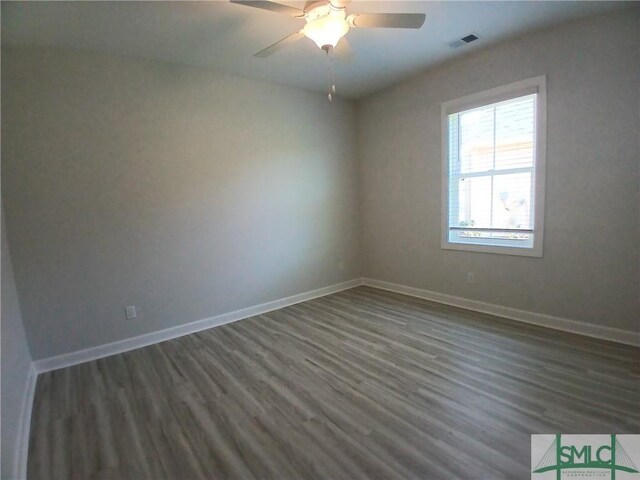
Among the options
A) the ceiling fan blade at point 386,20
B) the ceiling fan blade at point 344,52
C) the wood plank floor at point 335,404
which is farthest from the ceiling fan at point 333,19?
the wood plank floor at point 335,404

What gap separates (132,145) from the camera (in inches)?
Answer: 112

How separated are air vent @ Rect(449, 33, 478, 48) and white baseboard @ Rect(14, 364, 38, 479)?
424 centimetres

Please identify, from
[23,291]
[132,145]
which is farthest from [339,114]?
[23,291]

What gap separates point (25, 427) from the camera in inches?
72.2

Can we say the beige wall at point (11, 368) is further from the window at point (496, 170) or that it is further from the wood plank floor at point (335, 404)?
the window at point (496, 170)

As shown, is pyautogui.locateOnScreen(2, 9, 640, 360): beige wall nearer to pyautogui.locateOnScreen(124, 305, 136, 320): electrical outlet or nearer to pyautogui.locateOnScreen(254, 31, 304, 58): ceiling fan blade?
pyautogui.locateOnScreen(124, 305, 136, 320): electrical outlet

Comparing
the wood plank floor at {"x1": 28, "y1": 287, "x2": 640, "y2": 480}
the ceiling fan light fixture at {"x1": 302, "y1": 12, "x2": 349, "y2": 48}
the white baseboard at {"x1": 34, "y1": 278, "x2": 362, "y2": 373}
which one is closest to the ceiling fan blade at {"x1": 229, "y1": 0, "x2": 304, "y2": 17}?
→ the ceiling fan light fixture at {"x1": 302, "y1": 12, "x2": 349, "y2": 48}

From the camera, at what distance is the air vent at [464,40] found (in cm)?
277

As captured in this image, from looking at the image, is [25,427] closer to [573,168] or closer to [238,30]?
[238,30]

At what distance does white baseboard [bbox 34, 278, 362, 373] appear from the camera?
262 cm

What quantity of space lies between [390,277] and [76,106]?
154 inches

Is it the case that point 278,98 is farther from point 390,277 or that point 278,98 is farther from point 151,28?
point 390,277
